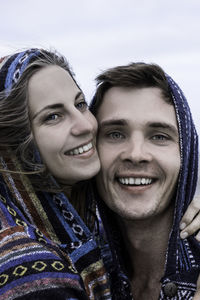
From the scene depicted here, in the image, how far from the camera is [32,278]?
1670mm

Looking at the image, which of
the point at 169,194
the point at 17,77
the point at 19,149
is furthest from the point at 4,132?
the point at 169,194

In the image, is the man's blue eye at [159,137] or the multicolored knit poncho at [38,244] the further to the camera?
the man's blue eye at [159,137]

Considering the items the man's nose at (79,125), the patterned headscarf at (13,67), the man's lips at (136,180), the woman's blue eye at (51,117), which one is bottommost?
the man's lips at (136,180)

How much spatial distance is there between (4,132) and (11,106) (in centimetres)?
15

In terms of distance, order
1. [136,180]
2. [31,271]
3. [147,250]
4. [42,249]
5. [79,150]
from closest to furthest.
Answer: [31,271], [42,249], [79,150], [136,180], [147,250]

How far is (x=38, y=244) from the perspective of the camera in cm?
186

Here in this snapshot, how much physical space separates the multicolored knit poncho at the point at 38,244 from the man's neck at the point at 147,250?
492 millimetres

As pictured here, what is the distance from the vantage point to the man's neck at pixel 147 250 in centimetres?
282

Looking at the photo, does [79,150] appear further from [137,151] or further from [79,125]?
[137,151]

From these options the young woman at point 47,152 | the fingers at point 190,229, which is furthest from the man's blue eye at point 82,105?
the fingers at point 190,229

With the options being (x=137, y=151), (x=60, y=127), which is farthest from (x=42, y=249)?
(x=137, y=151)

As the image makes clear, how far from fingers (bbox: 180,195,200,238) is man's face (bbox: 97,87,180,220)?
16 cm

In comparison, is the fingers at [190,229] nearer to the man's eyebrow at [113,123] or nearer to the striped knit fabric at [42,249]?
the striped knit fabric at [42,249]

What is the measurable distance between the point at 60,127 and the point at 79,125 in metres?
0.11
